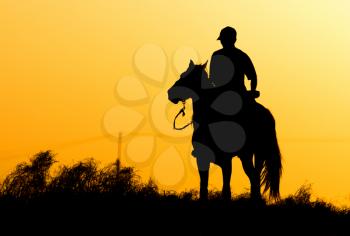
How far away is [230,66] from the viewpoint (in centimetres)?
1376

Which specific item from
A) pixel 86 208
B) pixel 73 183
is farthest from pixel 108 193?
pixel 86 208

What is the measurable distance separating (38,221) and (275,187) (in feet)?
23.6

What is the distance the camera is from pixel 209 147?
14.1m

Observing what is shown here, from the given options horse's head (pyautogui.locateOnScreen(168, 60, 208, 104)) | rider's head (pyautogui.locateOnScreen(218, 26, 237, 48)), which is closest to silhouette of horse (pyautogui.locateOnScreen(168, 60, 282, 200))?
horse's head (pyautogui.locateOnScreen(168, 60, 208, 104))

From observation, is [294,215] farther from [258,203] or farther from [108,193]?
[108,193]

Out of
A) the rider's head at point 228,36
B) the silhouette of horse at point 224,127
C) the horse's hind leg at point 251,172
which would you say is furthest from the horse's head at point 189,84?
the horse's hind leg at point 251,172

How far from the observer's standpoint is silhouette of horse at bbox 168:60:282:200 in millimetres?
13852

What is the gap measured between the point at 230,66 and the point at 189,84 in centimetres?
82

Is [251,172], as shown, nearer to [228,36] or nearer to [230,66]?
[230,66]

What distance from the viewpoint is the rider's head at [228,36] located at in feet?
45.1

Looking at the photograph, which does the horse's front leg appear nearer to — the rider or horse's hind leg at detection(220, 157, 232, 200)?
horse's hind leg at detection(220, 157, 232, 200)

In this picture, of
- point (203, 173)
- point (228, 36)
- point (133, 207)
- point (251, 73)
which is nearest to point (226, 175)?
point (203, 173)

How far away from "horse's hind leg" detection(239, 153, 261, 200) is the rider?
1.30m

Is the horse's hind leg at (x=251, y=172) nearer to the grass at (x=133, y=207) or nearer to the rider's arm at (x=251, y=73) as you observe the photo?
the grass at (x=133, y=207)
